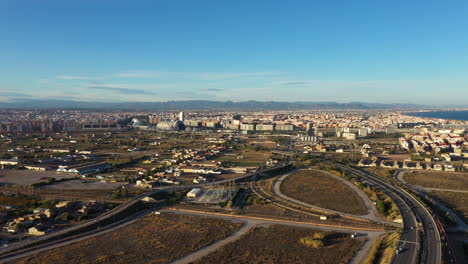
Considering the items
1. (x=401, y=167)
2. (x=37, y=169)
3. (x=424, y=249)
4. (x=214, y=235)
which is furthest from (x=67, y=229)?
(x=401, y=167)

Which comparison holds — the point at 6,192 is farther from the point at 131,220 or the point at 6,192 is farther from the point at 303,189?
the point at 303,189

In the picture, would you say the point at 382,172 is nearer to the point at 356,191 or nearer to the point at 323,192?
the point at 356,191

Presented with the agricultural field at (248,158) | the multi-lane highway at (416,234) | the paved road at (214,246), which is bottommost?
the agricultural field at (248,158)

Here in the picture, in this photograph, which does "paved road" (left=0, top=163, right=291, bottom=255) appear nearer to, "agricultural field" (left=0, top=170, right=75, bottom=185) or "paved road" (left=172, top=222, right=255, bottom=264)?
Answer: "paved road" (left=172, top=222, right=255, bottom=264)

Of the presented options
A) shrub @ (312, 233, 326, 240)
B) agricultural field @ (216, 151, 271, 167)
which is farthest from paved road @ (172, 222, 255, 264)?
agricultural field @ (216, 151, 271, 167)

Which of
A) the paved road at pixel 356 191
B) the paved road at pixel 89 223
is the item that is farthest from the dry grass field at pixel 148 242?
the paved road at pixel 356 191

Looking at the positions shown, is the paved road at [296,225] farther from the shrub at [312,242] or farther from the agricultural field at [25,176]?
the agricultural field at [25,176]
